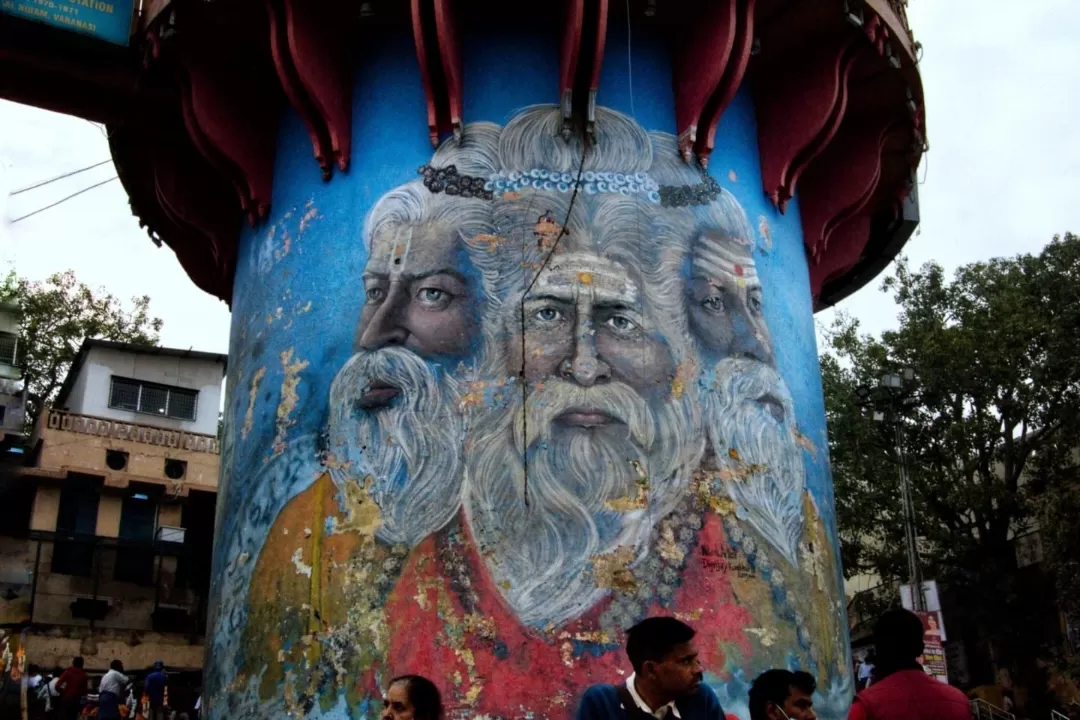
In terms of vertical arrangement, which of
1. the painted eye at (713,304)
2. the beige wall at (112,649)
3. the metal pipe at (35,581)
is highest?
the painted eye at (713,304)

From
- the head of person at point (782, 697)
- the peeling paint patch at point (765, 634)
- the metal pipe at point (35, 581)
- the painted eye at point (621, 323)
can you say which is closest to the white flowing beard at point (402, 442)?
the painted eye at point (621, 323)

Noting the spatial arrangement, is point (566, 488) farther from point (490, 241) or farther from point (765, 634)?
point (490, 241)

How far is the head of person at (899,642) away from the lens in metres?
6.23

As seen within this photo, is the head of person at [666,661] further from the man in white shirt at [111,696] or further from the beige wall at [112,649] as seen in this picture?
the beige wall at [112,649]

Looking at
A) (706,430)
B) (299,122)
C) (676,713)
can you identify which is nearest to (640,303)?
(706,430)

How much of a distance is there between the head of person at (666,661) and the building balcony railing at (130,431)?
31935 mm

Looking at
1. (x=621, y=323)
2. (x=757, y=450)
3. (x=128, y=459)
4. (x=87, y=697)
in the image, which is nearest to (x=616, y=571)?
(x=757, y=450)

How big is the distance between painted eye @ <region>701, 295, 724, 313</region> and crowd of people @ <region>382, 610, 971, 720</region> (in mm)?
6769

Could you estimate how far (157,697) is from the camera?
68.1ft

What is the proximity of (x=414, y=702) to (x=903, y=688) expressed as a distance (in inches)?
97.6

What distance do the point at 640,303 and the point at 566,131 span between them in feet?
7.00

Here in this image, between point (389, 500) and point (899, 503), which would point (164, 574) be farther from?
point (389, 500)

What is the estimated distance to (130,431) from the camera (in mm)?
37000

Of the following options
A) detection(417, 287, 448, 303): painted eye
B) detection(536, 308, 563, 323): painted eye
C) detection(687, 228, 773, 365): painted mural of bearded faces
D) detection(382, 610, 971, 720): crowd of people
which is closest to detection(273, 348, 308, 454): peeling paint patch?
detection(417, 287, 448, 303): painted eye
